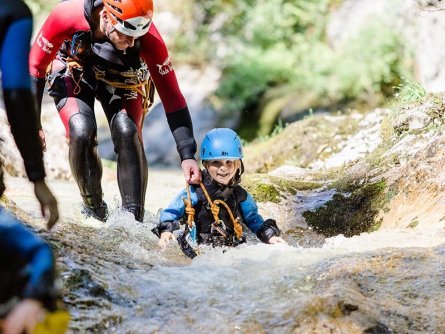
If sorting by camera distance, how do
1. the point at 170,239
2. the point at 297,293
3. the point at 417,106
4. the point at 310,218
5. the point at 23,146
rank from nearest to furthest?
the point at 23,146 < the point at 297,293 < the point at 170,239 < the point at 310,218 < the point at 417,106

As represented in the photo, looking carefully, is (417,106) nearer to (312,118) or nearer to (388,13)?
(312,118)

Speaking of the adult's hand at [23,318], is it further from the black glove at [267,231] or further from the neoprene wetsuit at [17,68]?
the black glove at [267,231]

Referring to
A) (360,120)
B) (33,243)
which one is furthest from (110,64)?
(360,120)

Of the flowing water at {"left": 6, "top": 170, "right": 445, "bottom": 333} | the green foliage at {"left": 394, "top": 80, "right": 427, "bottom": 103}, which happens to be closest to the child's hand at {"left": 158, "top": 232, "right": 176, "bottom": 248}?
the flowing water at {"left": 6, "top": 170, "right": 445, "bottom": 333}

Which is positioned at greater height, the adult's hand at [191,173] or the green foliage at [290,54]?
the green foliage at [290,54]

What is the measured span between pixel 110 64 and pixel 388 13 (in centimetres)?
801

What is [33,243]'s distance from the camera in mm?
2039

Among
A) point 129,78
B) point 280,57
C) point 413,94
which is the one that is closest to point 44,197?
point 129,78

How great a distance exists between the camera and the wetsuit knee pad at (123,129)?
4848 mm

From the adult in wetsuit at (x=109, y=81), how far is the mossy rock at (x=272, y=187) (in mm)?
1148

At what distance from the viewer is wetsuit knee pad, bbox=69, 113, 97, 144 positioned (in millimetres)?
4734

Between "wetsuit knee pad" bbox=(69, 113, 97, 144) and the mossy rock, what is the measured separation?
1.59 m

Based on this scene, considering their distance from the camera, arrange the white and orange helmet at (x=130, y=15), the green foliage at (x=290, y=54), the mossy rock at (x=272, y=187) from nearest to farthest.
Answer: the white and orange helmet at (x=130, y=15)
the mossy rock at (x=272, y=187)
the green foliage at (x=290, y=54)

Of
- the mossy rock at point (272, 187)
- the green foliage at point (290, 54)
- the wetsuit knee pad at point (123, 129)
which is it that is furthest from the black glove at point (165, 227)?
the green foliage at point (290, 54)
